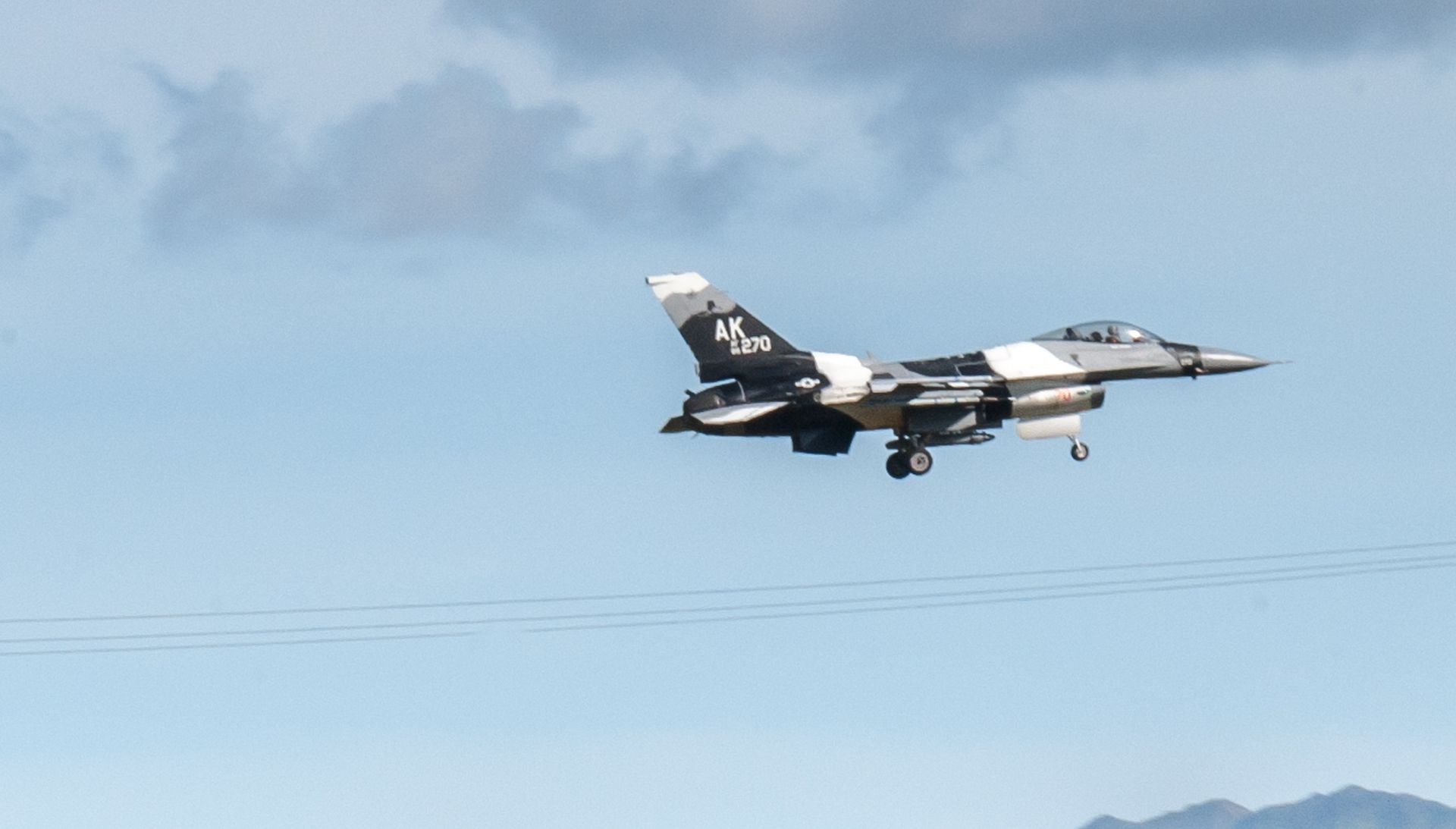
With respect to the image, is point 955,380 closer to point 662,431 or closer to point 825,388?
point 825,388

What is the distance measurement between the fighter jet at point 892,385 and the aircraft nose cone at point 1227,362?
1206 millimetres

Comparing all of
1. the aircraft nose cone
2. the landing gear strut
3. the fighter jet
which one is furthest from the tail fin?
the aircraft nose cone

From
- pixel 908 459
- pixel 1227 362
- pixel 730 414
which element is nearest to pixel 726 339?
pixel 730 414

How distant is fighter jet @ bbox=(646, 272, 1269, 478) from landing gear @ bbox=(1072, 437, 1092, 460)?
30mm

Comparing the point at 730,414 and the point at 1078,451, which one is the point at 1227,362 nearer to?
the point at 1078,451

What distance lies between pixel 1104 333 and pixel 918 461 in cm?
686

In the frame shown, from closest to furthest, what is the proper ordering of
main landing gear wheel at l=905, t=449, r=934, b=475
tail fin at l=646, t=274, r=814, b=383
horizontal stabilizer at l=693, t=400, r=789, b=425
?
1. horizontal stabilizer at l=693, t=400, r=789, b=425
2. tail fin at l=646, t=274, r=814, b=383
3. main landing gear wheel at l=905, t=449, r=934, b=475

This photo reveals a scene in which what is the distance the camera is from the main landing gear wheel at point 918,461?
217ft

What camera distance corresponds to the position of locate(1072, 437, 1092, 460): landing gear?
220ft

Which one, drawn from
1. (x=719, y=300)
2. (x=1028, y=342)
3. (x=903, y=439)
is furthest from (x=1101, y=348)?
(x=719, y=300)

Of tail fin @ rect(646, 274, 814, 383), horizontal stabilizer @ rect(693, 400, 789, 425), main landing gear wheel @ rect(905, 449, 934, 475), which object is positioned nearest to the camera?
horizontal stabilizer @ rect(693, 400, 789, 425)

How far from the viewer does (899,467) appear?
6638 centimetres

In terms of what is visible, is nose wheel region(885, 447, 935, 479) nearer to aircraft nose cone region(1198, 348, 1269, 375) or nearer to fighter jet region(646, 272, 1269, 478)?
fighter jet region(646, 272, 1269, 478)

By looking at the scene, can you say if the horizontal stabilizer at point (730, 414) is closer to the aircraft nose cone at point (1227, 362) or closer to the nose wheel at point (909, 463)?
the nose wheel at point (909, 463)
